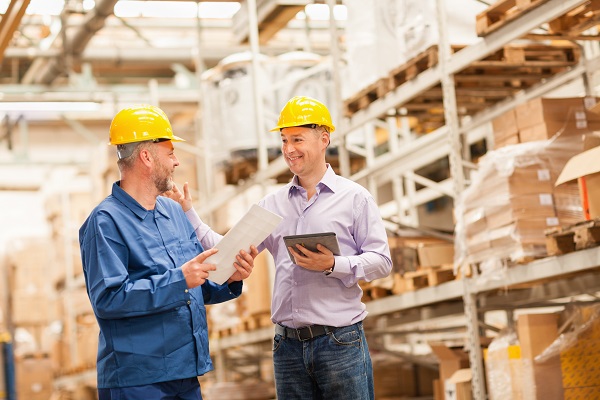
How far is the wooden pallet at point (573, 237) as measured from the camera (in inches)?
208

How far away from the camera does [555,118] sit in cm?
626

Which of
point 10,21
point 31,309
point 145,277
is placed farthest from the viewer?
point 31,309

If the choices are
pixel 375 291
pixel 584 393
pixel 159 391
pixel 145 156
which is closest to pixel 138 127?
pixel 145 156

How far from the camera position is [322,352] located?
173 inches

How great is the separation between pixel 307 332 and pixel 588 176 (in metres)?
2.07

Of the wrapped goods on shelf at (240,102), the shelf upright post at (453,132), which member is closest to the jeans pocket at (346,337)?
the shelf upright post at (453,132)

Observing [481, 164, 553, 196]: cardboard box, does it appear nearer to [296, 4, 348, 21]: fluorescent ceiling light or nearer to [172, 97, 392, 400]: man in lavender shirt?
[172, 97, 392, 400]: man in lavender shirt

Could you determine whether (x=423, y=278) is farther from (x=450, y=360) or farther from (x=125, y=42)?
(x=125, y=42)

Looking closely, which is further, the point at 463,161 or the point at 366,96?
the point at 366,96

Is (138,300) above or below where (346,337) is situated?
above

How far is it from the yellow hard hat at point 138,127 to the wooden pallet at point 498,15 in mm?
2494

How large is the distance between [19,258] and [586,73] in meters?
14.5

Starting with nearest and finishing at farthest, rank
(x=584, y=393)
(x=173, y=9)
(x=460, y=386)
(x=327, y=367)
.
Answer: (x=327, y=367), (x=584, y=393), (x=460, y=386), (x=173, y=9)

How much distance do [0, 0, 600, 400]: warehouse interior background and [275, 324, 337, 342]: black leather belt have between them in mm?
1744
